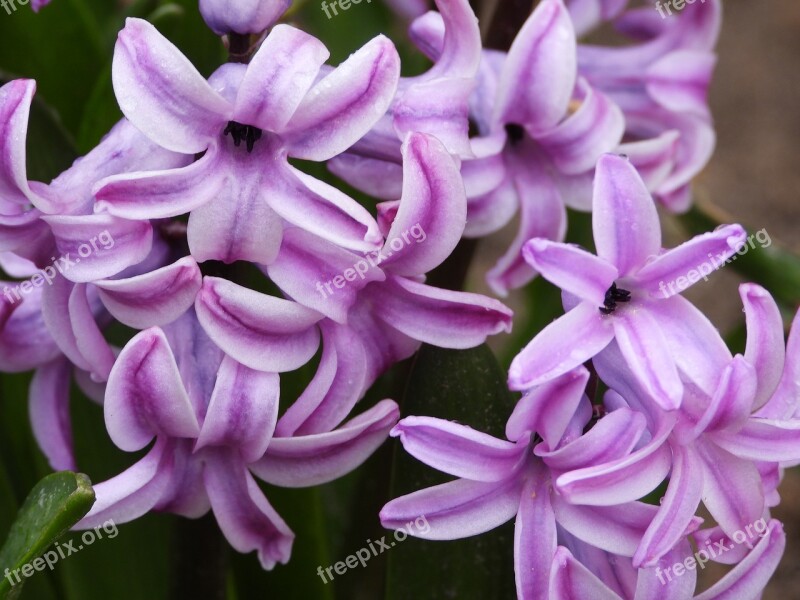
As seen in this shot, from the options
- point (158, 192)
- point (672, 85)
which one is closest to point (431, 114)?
point (158, 192)

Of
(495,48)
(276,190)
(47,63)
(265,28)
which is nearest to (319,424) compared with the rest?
(276,190)

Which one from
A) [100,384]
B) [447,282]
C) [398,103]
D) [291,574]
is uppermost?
[398,103]

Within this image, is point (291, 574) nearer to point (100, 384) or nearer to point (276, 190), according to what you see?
point (100, 384)
